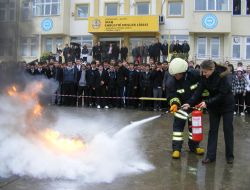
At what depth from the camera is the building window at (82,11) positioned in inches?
1442

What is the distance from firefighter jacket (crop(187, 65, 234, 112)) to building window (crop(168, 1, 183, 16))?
2701cm

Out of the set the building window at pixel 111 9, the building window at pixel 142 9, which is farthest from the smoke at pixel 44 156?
the building window at pixel 111 9

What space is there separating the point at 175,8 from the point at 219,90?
27.6 meters

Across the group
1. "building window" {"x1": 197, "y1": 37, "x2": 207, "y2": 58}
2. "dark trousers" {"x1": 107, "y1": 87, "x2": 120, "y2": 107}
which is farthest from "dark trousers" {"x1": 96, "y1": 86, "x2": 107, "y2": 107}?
"building window" {"x1": 197, "y1": 37, "x2": 207, "y2": 58}

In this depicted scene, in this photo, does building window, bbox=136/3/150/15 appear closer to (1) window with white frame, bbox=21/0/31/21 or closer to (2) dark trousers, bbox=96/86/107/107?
(2) dark trousers, bbox=96/86/107/107

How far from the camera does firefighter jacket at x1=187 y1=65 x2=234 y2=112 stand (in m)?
7.61

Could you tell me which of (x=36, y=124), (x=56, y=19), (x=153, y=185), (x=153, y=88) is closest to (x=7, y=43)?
(x=36, y=124)

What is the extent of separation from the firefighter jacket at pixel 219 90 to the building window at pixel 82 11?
29772mm

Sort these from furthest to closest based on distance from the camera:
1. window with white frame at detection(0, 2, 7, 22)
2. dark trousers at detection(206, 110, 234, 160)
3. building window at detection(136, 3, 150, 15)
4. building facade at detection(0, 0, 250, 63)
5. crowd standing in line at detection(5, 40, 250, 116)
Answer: building window at detection(136, 3, 150, 15) < building facade at detection(0, 0, 250, 63) < crowd standing in line at detection(5, 40, 250, 116) < dark trousers at detection(206, 110, 234, 160) < window with white frame at detection(0, 2, 7, 22)

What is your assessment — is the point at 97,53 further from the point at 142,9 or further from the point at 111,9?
the point at 111,9

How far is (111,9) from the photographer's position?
3609cm

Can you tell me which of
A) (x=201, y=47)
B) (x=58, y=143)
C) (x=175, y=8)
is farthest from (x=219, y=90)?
(x=175, y=8)

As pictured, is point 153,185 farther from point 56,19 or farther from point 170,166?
point 56,19

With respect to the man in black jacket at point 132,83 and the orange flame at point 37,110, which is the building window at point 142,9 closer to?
the man in black jacket at point 132,83
